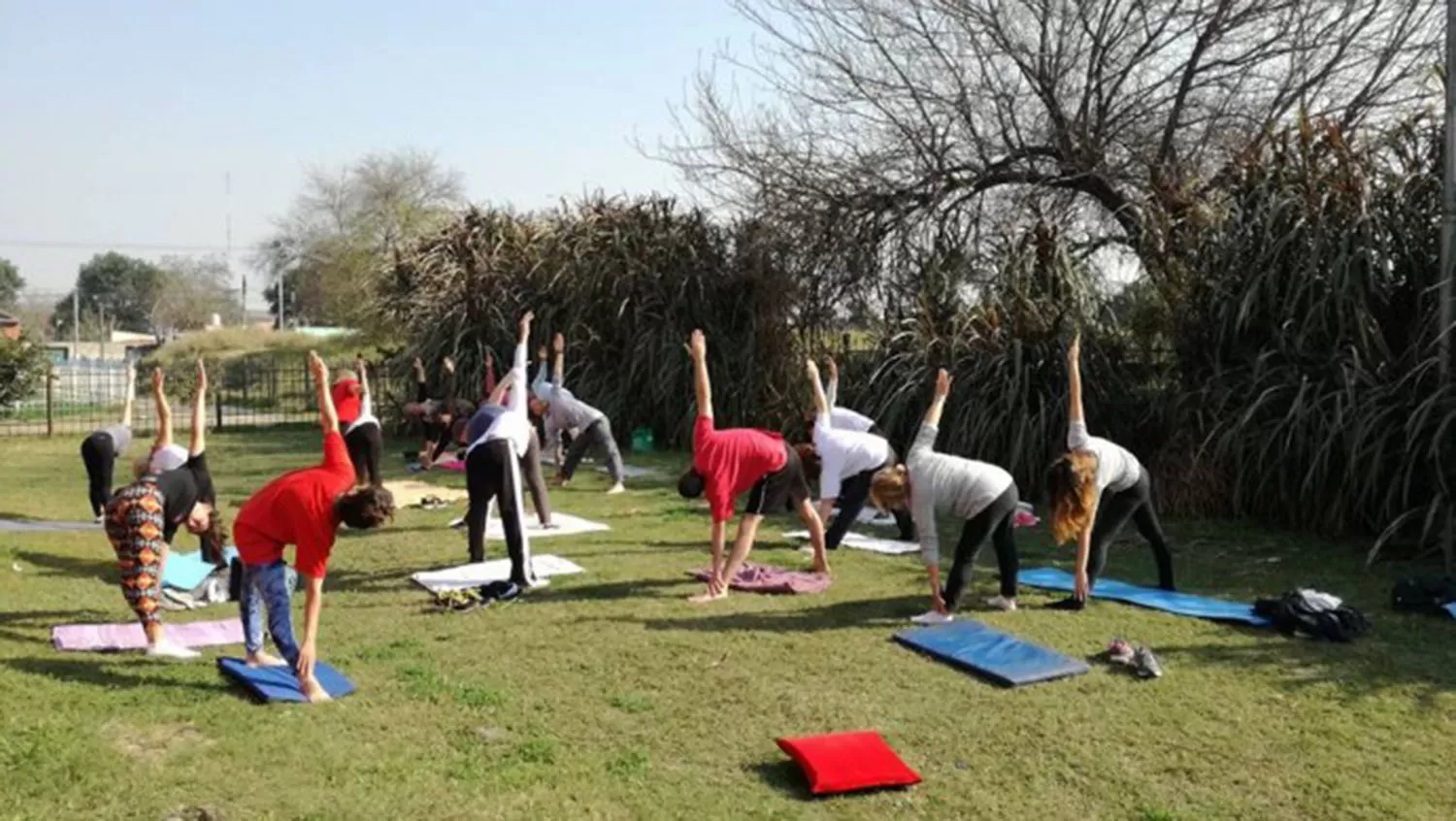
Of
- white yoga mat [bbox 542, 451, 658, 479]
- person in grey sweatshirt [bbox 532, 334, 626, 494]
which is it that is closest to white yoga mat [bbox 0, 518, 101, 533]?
person in grey sweatshirt [bbox 532, 334, 626, 494]

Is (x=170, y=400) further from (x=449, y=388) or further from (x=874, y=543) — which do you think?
(x=874, y=543)

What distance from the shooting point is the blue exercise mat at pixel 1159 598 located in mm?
6430

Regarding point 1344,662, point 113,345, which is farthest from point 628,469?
point 113,345

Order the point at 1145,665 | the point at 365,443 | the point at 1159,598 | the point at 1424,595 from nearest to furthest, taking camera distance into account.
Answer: the point at 1145,665 → the point at 1424,595 → the point at 1159,598 → the point at 365,443

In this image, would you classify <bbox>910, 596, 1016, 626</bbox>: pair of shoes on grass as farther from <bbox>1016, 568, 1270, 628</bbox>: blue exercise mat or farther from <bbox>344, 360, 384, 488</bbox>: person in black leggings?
<bbox>344, 360, 384, 488</bbox>: person in black leggings

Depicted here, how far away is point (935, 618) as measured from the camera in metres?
6.27

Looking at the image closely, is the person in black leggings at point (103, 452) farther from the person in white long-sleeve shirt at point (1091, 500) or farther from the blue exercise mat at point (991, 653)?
the person in white long-sleeve shirt at point (1091, 500)

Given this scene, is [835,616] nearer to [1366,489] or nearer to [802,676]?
[802,676]

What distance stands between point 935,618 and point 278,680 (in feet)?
10.9

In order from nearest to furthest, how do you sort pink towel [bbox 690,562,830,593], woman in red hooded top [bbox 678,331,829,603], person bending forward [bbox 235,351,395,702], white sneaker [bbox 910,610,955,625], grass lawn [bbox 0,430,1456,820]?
grass lawn [bbox 0,430,1456,820], person bending forward [bbox 235,351,395,702], white sneaker [bbox 910,610,955,625], woman in red hooded top [bbox 678,331,829,603], pink towel [bbox 690,562,830,593]

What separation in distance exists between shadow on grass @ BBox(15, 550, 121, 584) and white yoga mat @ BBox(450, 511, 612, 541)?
253 centimetres

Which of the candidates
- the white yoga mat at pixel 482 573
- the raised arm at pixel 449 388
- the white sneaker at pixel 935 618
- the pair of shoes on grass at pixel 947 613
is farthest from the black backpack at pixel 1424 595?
the raised arm at pixel 449 388

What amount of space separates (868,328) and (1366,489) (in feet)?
22.0

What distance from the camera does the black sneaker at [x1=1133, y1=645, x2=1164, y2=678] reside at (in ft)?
17.4
